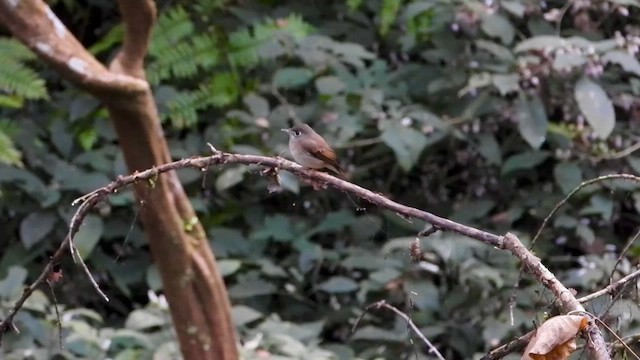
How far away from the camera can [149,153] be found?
278 cm

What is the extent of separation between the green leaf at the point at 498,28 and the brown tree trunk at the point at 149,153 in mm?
1699

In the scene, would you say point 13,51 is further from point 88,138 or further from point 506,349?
point 506,349

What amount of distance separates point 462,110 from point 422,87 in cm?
23

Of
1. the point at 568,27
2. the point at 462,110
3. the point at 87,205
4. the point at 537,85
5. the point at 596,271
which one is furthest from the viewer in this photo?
the point at 568,27

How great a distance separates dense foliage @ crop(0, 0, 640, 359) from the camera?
3.74 m

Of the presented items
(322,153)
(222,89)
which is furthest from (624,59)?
(222,89)

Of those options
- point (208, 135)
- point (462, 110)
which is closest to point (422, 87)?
point (462, 110)

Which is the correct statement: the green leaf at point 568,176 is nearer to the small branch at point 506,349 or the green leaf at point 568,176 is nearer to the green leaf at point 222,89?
the green leaf at point 222,89

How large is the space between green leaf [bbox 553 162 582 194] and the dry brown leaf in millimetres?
2802

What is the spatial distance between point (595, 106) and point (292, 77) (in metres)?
1.19

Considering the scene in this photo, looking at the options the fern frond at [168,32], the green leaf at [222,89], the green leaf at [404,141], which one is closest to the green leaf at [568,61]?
the green leaf at [404,141]

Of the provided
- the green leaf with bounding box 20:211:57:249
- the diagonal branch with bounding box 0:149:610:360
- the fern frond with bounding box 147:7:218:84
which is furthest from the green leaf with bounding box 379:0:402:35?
the diagonal branch with bounding box 0:149:610:360

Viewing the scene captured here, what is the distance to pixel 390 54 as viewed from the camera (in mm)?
4758

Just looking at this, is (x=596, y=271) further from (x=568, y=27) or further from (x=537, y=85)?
(x=568, y=27)
